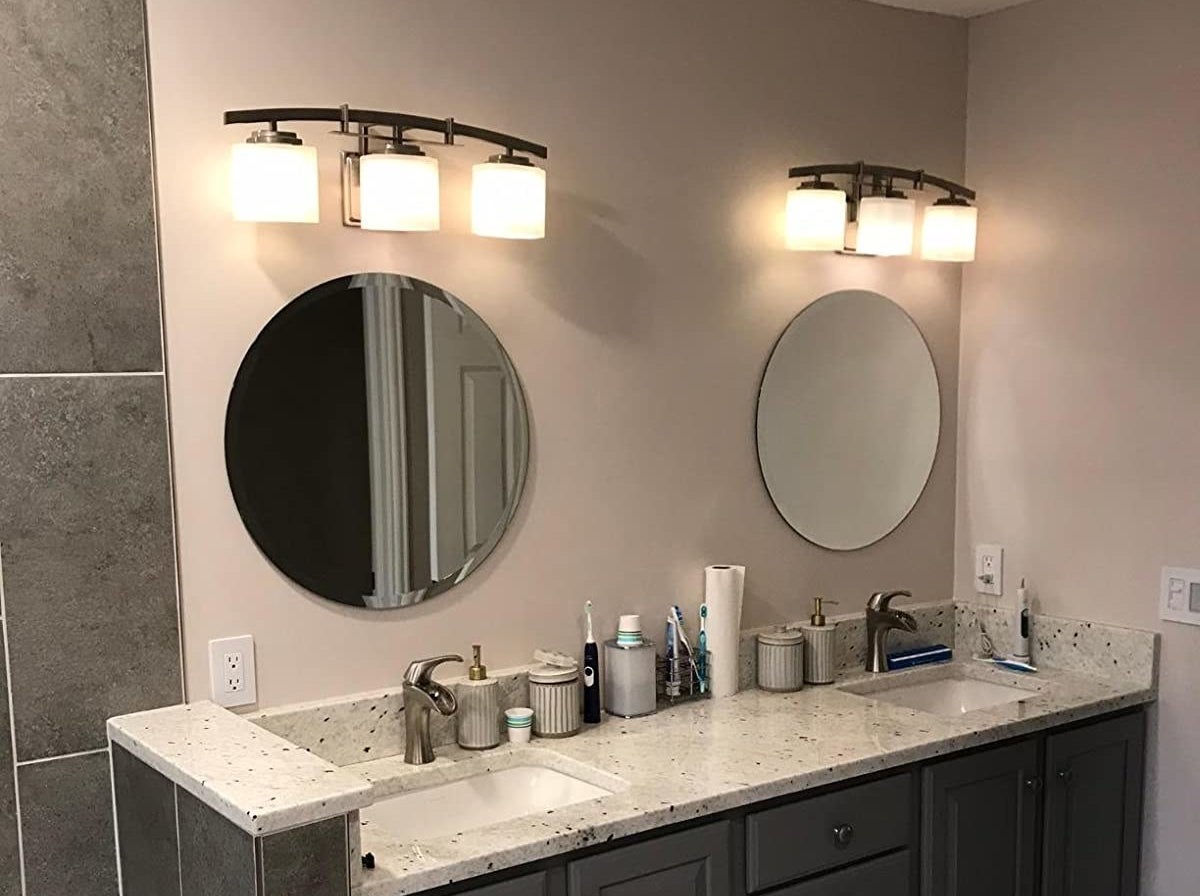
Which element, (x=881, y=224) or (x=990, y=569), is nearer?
(x=881, y=224)

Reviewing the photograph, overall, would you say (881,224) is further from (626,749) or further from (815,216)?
(626,749)

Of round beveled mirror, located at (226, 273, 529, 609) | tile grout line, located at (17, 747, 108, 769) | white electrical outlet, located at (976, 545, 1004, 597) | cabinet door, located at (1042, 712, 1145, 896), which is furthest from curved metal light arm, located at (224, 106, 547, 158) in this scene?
cabinet door, located at (1042, 712, 1145, 896)

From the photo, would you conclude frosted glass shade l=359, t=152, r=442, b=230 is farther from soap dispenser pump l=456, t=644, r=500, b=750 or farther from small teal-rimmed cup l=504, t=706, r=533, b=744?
small teal-rimmed cup l=504, t=706, r=533, b=744

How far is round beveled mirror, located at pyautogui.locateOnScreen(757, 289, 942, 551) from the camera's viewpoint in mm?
2975

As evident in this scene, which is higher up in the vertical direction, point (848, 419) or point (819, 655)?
point (848, 419)

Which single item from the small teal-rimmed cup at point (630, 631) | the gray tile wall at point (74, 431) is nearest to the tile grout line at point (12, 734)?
the gray tile wall at point (74, 431)

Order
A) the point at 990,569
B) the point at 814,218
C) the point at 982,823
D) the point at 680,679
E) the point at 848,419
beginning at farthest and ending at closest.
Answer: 1. the point at 990,569
2. the point at 848,419
3. the point at 814,218
4. the point at 680,679
5. the point at 982,823

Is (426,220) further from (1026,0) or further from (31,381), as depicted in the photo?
(1026,0)

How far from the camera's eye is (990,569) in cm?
322

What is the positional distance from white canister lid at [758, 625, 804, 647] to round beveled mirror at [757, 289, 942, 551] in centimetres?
27

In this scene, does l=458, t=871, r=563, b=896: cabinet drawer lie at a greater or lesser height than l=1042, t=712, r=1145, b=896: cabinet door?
greater

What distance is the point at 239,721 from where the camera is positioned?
6.73 ft

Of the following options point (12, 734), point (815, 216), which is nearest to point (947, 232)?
point (815, 216)

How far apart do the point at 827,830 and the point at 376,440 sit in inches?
45.0
